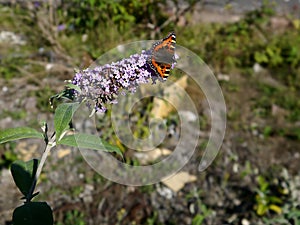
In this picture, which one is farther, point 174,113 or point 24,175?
point 174,113

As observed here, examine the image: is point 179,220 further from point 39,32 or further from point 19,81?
point 39,32

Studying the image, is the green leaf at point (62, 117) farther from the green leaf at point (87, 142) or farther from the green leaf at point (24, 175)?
the green leaf at point (24, 175)

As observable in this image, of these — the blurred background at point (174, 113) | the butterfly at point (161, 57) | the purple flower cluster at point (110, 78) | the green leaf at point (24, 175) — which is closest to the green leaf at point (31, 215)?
the green leaf at point (24, 175)

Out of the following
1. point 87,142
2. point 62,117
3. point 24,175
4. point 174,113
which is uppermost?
point 62,117

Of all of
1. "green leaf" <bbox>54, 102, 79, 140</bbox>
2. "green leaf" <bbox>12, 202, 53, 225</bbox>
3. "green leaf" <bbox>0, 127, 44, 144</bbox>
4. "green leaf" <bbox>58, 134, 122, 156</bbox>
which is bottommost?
"green leaf" <bbox>12, 202, 53, 225</bbox>

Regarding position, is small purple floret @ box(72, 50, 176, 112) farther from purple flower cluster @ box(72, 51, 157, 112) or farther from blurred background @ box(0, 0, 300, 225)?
blurred background @ box(0, 0, 300, 225)

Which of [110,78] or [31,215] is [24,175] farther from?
[110,78]

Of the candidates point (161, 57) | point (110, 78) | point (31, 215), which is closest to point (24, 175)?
point (31, 215)

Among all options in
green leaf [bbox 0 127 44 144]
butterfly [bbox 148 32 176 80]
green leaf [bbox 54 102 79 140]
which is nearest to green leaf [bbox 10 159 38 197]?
green leaf [bbox 0 127 44 144]
